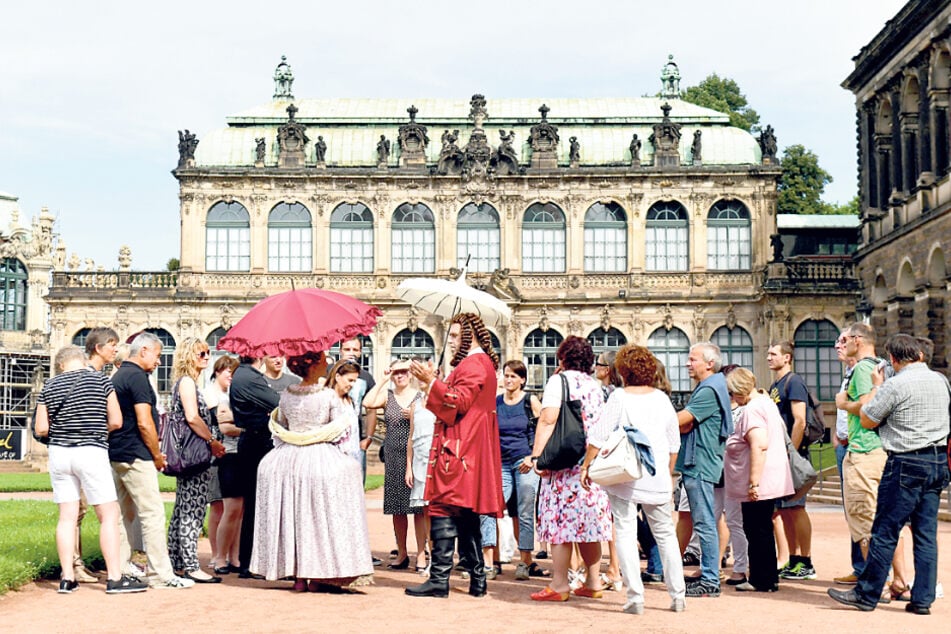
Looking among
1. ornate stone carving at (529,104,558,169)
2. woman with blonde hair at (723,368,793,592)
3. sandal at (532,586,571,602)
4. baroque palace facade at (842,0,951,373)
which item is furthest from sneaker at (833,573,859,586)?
ornate stone carving at (529,104,558,169)

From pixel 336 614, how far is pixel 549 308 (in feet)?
112

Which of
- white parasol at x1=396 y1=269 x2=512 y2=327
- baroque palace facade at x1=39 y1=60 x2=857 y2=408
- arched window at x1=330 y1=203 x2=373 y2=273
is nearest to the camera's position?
white parasol at x1=396 y1=269 x2=512 y2=327

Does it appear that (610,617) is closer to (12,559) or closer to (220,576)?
(220,576)

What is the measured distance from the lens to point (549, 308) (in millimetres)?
43156

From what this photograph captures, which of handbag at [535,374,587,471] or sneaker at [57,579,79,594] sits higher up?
handbag at [535,374,587,471]

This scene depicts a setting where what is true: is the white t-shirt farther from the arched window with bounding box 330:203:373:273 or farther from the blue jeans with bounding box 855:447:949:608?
the arched window with bounding box 330:203:373:273

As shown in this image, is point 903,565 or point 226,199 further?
point 226,199

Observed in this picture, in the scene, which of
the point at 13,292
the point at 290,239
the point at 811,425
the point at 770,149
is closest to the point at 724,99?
the point at 770,149

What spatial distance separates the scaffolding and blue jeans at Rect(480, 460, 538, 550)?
39.2 meters

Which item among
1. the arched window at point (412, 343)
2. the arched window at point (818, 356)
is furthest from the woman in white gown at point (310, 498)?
the arched window at point (818, 356)

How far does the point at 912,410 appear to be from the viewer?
31.8ft

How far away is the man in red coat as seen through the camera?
Result: 10203 millimetres

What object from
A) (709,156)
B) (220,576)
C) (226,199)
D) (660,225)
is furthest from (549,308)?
(220,576)

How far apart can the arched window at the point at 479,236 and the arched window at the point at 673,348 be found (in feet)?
19.3
